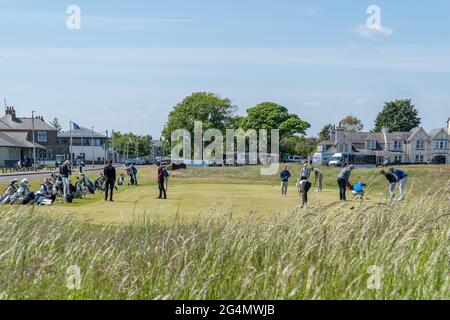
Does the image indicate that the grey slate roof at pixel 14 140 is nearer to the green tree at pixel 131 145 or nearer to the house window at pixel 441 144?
the green tree at pixel 131 145

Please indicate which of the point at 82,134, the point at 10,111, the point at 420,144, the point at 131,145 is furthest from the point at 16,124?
the point at 420,144

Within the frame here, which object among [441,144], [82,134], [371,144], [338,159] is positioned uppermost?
[82,134]

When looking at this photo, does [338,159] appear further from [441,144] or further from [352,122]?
[352,122]

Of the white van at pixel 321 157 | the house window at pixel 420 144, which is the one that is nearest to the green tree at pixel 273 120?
the white van at pixel 321 157

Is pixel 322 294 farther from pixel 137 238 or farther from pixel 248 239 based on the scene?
pixel 137 238

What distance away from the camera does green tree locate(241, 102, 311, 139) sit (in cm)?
11175

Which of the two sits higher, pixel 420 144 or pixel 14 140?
pixel 14 140

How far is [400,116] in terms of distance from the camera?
139 m

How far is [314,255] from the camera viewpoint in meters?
8.46

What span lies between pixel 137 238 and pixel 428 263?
5.50 meters

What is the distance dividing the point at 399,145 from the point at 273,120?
86.7 feet

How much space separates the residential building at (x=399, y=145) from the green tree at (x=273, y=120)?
6.51 meters

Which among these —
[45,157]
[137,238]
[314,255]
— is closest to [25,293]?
[137,238]
